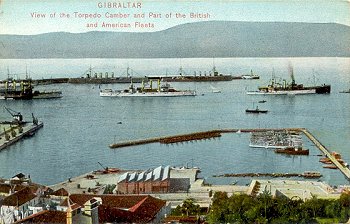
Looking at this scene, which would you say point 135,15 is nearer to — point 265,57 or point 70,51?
point 70,51

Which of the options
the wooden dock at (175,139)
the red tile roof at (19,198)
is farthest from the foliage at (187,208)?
the red tile roof at (19,198)

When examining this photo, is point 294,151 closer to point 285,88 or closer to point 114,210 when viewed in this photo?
point 285,88

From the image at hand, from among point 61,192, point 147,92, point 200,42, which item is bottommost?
point 61,192

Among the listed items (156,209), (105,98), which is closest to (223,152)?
(156,209)

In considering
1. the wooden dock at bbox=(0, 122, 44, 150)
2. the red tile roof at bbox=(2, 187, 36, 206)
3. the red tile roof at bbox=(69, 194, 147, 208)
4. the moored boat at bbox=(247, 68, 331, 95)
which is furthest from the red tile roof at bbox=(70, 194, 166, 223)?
the moored boat at bbox=(247, 68, 331, 95)

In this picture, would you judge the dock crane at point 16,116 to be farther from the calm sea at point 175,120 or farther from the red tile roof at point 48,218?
the red tile roof at point 48,218

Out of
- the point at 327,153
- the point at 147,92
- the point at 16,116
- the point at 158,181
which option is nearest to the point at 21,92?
the point at 16,116
